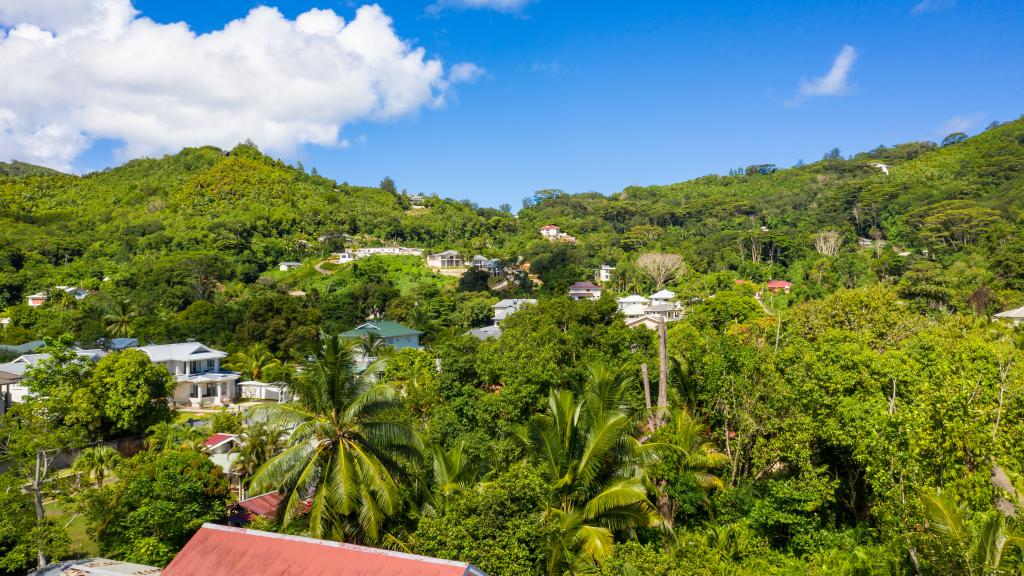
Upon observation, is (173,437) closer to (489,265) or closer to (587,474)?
(587,474)

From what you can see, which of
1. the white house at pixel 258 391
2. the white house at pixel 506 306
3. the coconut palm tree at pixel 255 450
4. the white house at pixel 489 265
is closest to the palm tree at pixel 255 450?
the coconut palm tree at pixel 255 450

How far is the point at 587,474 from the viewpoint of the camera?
10.9m

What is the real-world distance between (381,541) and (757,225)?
3086 inches

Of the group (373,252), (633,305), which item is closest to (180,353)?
(633,305)

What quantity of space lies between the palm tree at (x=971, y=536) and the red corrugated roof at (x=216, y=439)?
19.4 m

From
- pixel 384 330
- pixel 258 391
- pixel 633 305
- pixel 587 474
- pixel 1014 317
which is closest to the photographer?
pixel 587 474

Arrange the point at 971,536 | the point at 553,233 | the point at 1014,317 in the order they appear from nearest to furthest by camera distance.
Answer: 1. the point at 971,536
2. the point at 1014,317
3. the point at 553,233

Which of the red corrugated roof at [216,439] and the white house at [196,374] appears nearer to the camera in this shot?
the red corrugated roof at [216,439]

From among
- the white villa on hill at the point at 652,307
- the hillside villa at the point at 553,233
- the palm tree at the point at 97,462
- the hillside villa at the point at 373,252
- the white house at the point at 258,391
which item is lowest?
the white house at the point at 258,391

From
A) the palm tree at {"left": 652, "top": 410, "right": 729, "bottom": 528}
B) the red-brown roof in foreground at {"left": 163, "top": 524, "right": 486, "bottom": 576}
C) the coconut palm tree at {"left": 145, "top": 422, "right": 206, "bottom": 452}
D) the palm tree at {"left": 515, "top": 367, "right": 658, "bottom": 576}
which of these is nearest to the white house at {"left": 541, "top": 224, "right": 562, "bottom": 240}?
the coconut palm tree at {"left": 145, "top": 422, "right": 206, "bottom": 452}

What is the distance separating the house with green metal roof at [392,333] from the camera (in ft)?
133

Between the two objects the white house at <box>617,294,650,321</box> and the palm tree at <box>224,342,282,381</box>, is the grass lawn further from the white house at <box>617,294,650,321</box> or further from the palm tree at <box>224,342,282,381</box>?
the white house at <box>617,294,650,321</box>

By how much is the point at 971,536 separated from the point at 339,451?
8855 mm

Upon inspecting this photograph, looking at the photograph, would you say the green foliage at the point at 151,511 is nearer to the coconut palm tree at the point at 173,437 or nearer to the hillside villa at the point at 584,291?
the coconut palm tree at the point at 173,437
